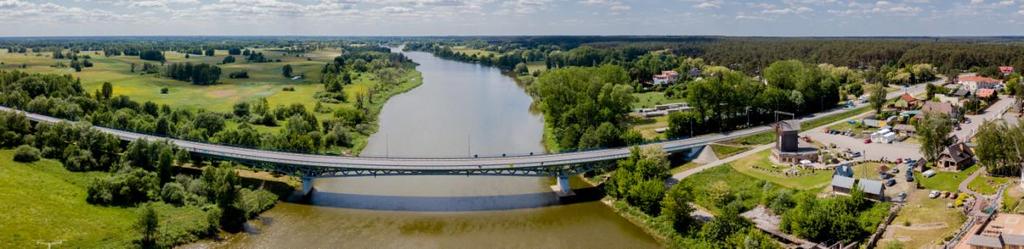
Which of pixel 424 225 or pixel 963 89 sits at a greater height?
pixel 963 89

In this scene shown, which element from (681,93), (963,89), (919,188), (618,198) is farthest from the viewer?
(681,93)

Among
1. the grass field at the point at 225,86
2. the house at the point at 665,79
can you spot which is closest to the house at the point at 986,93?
the house at the point at 665,79

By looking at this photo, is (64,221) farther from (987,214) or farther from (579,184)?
(987,214)

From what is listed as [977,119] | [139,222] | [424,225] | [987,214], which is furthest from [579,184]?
[977,119]

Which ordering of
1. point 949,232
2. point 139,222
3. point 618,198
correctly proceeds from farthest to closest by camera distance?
point 618,198
point 139,222
point 949,232

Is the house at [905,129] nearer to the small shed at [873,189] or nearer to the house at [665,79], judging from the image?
the small shed at [873,189]

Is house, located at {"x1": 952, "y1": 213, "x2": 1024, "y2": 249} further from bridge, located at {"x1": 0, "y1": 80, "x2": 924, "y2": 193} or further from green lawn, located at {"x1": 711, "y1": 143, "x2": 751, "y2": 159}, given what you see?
green lawn, located at {"x1": 711, "y1": 143, "x2": 751, "y2": 159}
